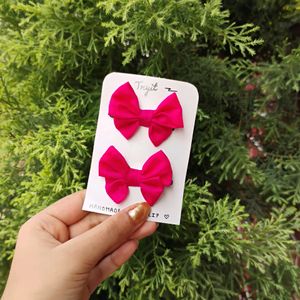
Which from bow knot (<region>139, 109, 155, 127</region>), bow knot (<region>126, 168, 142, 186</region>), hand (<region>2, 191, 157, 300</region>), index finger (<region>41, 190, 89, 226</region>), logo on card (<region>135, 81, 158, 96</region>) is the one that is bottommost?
hand (<region>2, 191, 157, 300</region>)

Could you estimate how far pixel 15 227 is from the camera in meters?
1.01

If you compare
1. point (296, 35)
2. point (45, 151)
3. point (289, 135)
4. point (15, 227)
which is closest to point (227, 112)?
point (289, 135)

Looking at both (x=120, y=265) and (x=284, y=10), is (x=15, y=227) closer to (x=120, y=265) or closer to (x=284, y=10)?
(x=120, y=265)

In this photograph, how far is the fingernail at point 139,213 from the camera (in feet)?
2.43

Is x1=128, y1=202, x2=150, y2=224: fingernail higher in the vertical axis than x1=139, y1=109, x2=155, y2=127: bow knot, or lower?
lower

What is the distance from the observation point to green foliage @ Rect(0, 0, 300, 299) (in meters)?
0.86

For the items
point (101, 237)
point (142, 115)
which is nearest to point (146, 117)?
point (142, 115)

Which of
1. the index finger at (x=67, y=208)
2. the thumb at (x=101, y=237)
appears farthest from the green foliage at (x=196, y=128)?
the thumb at (x=101, y=237)

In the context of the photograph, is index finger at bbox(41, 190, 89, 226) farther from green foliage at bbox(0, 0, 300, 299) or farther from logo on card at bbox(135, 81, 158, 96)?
logo on card at bbox(135, 81, 158, 96)

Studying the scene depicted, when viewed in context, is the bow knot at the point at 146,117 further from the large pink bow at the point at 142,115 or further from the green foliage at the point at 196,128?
the green foliage at the point at 196,128

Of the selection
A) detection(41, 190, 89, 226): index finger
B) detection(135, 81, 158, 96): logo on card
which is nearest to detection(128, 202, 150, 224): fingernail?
detection(41, 190, 89, 226): index finger

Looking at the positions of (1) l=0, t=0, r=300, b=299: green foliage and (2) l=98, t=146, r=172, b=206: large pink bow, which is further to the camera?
(1) l=0, t=0, r=300, b=299: green foliage

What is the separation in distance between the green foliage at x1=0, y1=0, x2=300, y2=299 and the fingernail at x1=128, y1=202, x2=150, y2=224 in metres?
0.15

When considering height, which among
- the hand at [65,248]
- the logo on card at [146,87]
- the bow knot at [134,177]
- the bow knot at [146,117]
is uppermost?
the logo on card at [146,87]
